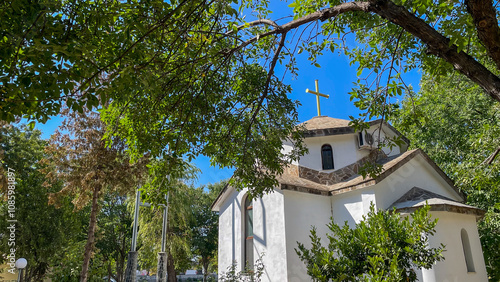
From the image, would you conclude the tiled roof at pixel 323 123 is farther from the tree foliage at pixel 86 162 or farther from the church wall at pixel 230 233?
the tree foliage at pixel 86 162

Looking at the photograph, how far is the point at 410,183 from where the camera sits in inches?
589

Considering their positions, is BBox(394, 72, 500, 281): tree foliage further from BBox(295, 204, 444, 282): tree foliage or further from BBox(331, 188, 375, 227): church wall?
BBox(295, 204, 444, 282): tree foliage

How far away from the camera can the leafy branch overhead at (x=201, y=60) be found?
13.2 feet

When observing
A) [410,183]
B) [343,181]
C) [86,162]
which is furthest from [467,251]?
[86,162]

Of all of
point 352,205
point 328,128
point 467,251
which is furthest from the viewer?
point 328,128

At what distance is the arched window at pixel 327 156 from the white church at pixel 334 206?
0.05 meters

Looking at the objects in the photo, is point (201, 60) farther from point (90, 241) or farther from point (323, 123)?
point (323, 123)

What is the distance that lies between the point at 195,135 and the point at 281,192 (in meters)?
7.14

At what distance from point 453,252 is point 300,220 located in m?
5.36

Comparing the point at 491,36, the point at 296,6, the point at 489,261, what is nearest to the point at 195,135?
the point at 296,6

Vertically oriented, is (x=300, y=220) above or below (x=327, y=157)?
below

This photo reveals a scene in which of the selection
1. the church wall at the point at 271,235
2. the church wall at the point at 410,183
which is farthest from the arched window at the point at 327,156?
the church wall at the point at 271,235

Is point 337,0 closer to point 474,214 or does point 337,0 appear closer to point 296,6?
point 296,6

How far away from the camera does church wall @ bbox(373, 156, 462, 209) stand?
45.0ft
